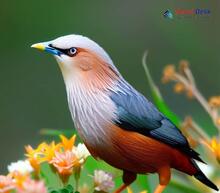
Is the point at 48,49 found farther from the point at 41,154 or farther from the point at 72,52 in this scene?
the point at 41,154

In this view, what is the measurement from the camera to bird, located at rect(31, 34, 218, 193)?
4.54 ft

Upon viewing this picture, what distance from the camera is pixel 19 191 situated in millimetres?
1136

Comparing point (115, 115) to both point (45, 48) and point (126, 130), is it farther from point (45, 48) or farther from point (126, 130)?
point (45, 48)

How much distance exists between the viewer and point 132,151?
54.5 inches

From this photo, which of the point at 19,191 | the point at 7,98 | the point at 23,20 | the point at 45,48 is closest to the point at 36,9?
A: the point at 23,20

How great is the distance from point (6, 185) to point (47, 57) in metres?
3.47

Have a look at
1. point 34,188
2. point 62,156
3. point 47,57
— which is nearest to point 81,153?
point 62,156

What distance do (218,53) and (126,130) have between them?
2832 millimetres

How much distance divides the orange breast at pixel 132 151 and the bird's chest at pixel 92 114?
1 centimetres

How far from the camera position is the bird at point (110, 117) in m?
1.38

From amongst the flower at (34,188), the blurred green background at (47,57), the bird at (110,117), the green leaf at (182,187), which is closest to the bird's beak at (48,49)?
the bird at (110,117)

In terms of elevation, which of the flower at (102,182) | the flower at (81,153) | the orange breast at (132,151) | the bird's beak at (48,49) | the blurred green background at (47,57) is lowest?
the flower at (102,182)

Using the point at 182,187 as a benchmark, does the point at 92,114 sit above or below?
above

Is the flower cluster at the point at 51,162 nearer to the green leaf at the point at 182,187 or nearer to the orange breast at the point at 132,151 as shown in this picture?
the orange breast at the point at 132,151
